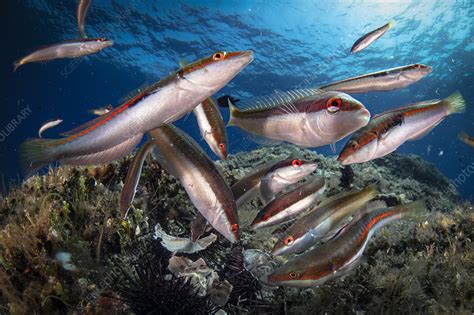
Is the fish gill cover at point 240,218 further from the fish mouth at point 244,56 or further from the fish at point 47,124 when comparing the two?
the fish at point 47,124

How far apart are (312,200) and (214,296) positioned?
1922mm

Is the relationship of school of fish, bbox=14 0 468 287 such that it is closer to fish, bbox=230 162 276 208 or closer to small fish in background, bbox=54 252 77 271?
fish, bbox=230 162 276 208

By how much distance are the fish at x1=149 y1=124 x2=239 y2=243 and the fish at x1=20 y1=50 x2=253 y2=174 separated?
0.37 meters

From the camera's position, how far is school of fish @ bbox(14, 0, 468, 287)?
6.41 feet

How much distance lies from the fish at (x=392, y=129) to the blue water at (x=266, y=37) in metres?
26.2

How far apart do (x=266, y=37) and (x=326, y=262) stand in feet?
110

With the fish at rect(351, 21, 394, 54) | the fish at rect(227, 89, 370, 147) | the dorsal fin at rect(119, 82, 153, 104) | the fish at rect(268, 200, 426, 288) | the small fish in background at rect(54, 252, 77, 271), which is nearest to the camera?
the dorsal fin at rect(119, 82, 153, 104)

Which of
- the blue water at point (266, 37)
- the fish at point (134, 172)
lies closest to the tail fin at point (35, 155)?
the fish at point (134, 172)

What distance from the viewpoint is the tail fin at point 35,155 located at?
1958 mm

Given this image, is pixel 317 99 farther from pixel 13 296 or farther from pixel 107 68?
pixel 107 68

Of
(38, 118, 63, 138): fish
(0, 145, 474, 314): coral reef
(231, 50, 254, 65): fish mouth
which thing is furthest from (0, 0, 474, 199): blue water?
(231, 50, 254, 65): fish mouth

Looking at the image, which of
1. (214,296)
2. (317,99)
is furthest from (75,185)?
(317,99)

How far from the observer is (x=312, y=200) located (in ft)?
10.5

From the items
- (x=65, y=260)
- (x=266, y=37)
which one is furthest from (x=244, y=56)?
(x=266, y=37)
